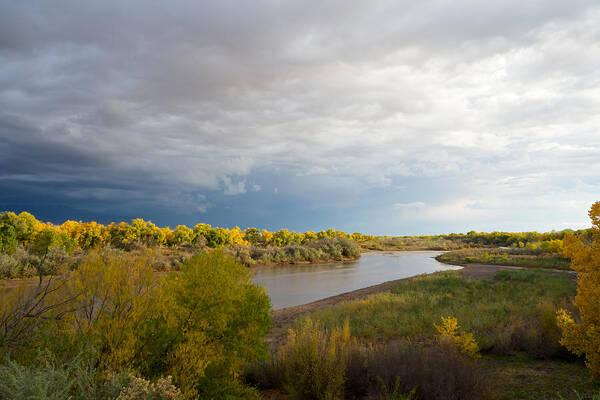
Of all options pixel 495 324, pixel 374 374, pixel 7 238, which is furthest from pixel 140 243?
pixel 374 374

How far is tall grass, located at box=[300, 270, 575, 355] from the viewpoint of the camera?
29.5 ft

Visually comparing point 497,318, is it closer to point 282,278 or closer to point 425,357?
point 425,357

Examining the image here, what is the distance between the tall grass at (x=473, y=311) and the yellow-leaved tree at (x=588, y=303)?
1.65 metres

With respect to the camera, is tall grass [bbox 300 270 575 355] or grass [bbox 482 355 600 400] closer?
grass [bbox 482 355 600 400]

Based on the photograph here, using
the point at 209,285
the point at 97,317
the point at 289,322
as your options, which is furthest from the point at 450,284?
the point at 97,317

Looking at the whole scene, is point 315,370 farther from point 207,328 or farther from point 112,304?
point 112,304

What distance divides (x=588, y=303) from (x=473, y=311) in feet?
22.9

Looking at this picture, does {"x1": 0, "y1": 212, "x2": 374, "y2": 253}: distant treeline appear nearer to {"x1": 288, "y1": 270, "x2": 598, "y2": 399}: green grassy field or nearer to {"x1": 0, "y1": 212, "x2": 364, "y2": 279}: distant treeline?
{"x1": 0, "y1": 212, "x2": 364, "y2": 279}: distant treeline

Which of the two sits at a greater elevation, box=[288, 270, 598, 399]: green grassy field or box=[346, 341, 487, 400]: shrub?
box=[346, 341, 487, 400]: shrub

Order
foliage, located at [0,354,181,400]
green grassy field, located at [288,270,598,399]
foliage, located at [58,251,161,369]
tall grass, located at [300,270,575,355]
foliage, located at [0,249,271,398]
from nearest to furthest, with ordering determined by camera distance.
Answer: foliage, located at [0,354,181,400] < foliage, located at [0,249,271,398] < foliage, located at [58,251,161,369] < green grassy field, located at [288,270,598,399] < tall grass, located at [300,270,575,355]

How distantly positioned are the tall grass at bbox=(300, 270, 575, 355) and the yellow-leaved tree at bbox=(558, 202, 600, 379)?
5.42ft

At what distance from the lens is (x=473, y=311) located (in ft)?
42.7

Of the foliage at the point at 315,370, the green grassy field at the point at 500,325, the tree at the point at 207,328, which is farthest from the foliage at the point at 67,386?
the green grassy field at the point at 500,325

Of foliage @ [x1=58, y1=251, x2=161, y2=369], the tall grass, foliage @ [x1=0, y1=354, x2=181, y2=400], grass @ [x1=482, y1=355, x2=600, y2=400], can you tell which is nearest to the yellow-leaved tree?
grass @ [x1=482, y1=355, x2=600, y2=400]
